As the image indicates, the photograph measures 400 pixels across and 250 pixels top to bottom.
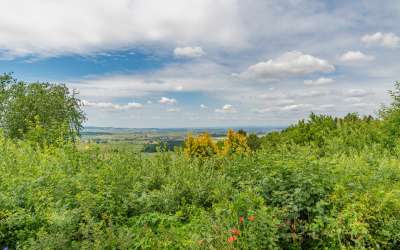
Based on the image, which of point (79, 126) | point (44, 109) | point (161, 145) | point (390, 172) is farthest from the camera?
point (79, 126)

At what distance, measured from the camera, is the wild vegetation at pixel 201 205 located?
418cm

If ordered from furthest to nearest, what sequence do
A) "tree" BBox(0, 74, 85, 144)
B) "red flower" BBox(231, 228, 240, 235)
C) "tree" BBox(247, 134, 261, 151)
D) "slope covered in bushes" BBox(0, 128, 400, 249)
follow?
"tree" BBox(0, 74, 85, 144) → "tree" BBox(247, 134, 261, 151) → "slope covered in bushes" BBox(0, 128, 400, 249) → "red flower" BBox(231, 228, 240, 235)

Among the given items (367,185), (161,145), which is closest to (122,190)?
(161,145)

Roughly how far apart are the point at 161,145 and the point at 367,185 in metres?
4.03

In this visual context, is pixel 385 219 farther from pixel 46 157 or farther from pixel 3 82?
pixel 3 82

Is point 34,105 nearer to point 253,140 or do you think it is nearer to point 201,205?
point 253,140

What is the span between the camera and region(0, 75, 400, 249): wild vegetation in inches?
164

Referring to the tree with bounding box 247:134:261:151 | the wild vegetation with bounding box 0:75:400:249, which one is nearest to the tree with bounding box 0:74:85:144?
the tree with bounding box 247:134:261:151

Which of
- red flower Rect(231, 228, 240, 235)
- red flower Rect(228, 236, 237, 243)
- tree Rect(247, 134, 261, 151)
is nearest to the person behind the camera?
red flower Rect(228, 236, 237, 243)

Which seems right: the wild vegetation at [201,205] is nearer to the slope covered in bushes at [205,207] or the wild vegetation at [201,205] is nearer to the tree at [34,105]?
the slope covered in bushes at [205,207]

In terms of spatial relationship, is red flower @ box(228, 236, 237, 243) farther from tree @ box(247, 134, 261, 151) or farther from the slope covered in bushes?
tree @ box(247, 134, 261, 151)

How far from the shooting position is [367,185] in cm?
509

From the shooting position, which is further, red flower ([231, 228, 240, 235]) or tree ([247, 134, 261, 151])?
tree ([247, 134, 261, 151])

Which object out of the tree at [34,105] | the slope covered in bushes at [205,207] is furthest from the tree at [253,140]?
the slope covered in bushes at [205,207]
